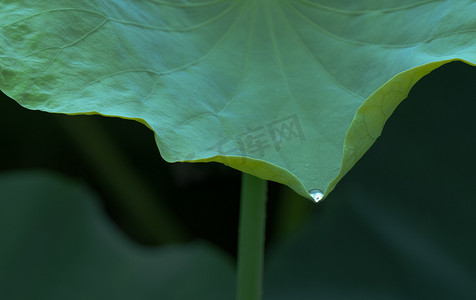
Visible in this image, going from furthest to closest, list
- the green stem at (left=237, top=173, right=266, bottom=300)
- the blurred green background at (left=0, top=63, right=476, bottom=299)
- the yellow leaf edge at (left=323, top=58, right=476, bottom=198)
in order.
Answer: the blurred green background at (left=0, top=63, right=476, bottom=299) < the green stem at (left=237, top=173, right=266, bottom=300) < the yellow leaf edge at (left=323, top=58, right=476, bottom=198)

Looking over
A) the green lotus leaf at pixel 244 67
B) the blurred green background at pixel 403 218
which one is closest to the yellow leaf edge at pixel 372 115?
the green lotus leaf at pixel 244 67

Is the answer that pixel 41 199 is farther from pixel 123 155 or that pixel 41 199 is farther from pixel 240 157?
pixel 240 157

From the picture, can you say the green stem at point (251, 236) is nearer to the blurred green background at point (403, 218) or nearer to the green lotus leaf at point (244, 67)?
the green lotus leaf at point (244, 67)

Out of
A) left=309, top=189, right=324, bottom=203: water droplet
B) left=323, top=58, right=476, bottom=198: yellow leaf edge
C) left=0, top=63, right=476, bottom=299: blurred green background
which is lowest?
left=0, top=63, right=476, bottom=299: blurred green background

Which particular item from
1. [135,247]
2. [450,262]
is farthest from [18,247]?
[450,262]

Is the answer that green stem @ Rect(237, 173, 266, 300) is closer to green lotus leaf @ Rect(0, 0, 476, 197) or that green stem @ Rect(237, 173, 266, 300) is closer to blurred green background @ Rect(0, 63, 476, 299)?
green lotus leaf @ Rect(0, 0, 476, 197)

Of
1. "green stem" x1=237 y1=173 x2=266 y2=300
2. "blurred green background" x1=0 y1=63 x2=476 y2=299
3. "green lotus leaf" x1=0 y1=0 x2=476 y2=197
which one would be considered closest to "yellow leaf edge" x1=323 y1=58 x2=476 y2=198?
"green lotus leaf" x1=0 y1=0 x2=476 y2=197

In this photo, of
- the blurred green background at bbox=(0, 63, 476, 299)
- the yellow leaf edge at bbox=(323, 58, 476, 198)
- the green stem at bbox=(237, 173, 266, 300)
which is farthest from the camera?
the blurred green background at bbox=(0, 63, 476, 299)
